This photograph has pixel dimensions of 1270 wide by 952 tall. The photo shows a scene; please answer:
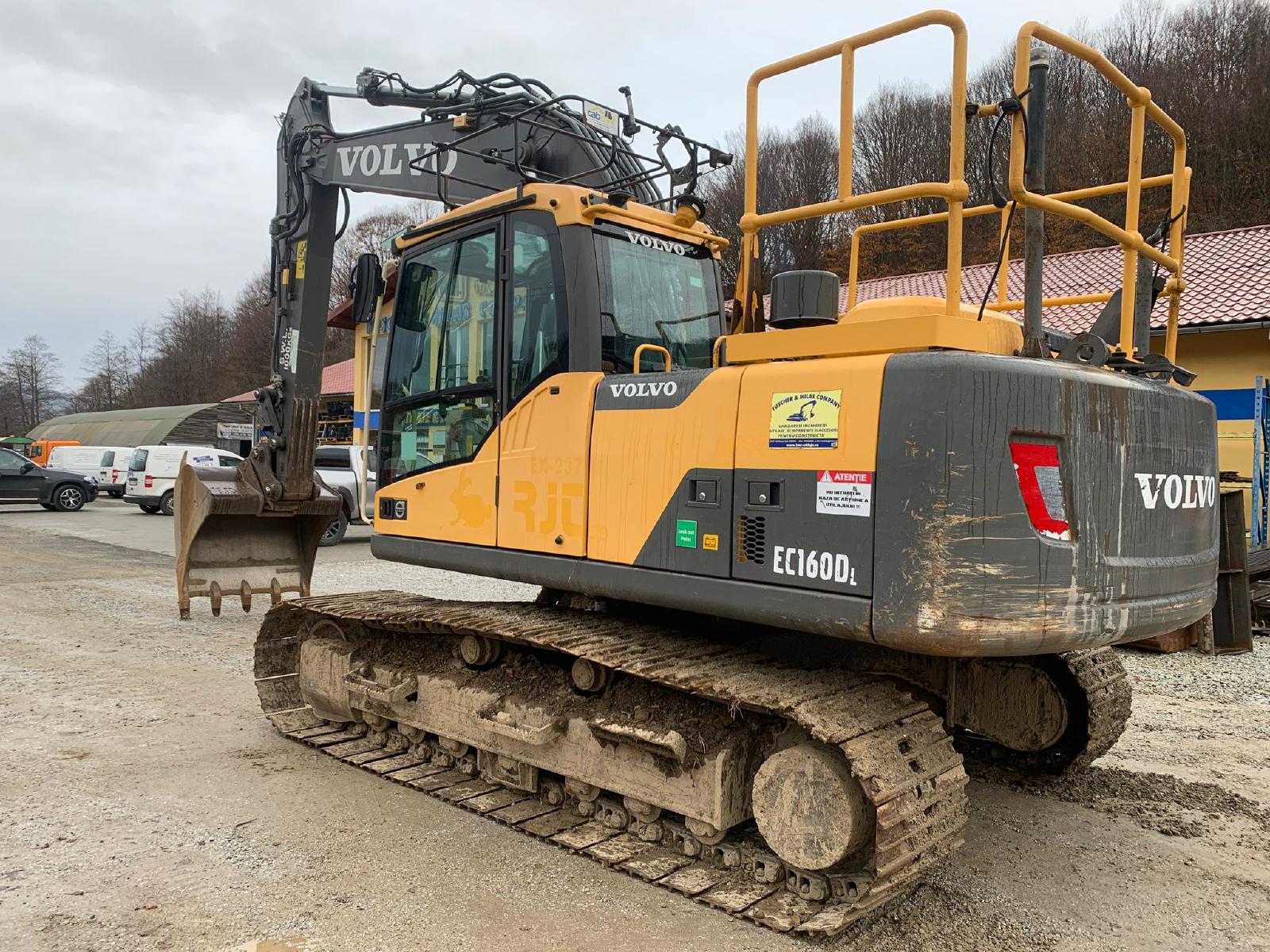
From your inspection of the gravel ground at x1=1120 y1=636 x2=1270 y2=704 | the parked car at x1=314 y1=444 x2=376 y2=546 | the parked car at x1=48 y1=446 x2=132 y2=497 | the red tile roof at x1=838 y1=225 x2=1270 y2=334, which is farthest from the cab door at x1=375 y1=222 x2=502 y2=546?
the parked car at x1=48 y1=446 x2=132 y2=497

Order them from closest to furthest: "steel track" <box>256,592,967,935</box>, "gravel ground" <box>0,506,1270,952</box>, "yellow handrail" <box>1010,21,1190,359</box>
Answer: "yellow handrail" <box>1010,21,1190,359</box>
"steel track" <box>256,592,967,935</box>
"gravel ground" <box>0,506,1270,952</box>

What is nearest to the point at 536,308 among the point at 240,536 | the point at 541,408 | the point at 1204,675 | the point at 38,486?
the point at 541,408

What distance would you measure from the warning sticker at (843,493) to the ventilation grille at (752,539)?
26 centimetres

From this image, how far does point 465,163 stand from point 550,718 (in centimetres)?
363

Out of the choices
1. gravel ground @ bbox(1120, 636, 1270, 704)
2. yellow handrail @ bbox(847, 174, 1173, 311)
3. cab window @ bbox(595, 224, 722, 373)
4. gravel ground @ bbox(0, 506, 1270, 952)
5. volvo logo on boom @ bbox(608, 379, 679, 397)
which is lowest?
gravel ground @ bbox(0, 506, 1270, 952)

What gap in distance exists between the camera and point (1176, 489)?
11.7 feet

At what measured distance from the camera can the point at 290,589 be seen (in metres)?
8.10

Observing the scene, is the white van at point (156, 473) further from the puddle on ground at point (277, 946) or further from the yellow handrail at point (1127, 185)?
the yellow handrail at point (1127, 185)

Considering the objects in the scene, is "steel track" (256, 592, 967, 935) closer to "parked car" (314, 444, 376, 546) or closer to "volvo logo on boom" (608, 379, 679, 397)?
"volvo logo on boom" (608, 379, 679, 397)

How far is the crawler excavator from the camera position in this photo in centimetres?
313

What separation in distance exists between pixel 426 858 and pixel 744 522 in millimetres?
1971

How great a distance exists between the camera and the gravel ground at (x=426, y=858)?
3.44 m

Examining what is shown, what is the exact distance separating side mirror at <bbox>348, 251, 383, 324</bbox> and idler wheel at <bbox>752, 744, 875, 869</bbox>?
316cm

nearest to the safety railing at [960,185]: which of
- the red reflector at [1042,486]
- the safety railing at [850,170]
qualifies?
the safety railing at [850,170]
